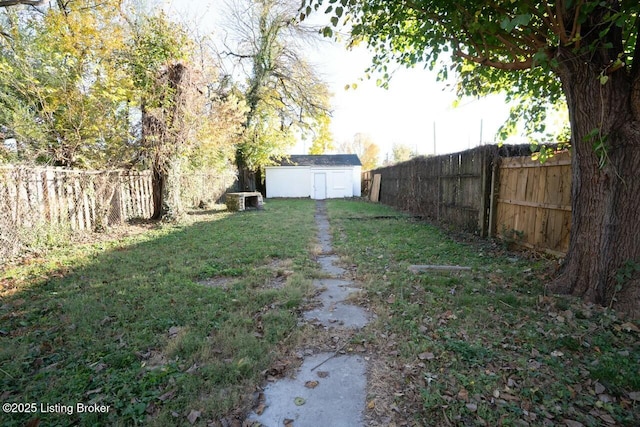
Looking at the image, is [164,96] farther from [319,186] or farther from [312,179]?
[319,186]

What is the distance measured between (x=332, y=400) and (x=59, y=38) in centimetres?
983

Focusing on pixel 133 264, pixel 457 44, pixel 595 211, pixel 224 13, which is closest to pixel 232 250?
pixel 133 264

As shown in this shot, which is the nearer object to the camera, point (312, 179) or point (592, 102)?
point (592, 102)

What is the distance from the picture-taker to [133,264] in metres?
5.18

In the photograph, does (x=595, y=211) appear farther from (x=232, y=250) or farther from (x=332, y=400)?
(x=232, y=250)

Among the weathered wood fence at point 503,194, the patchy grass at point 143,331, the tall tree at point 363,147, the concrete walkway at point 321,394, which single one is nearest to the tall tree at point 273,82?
the weathered wood fence at point 503,194

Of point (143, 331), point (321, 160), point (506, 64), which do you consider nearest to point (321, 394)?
point (143, 331)

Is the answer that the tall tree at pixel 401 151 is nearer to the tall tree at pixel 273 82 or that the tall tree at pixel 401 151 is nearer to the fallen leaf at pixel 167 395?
the tall tree at pixel 273 82

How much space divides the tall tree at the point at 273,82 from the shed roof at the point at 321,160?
3475 mm

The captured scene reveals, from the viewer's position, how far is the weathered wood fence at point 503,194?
4867 millimetres

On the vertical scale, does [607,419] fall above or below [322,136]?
below

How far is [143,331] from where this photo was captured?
2971 millimetres

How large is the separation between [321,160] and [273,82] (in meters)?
7.37

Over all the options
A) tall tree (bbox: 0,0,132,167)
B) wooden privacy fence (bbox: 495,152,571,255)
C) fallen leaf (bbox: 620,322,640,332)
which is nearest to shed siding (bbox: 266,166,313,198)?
tall tree (bbox: 0,0,132,167)
